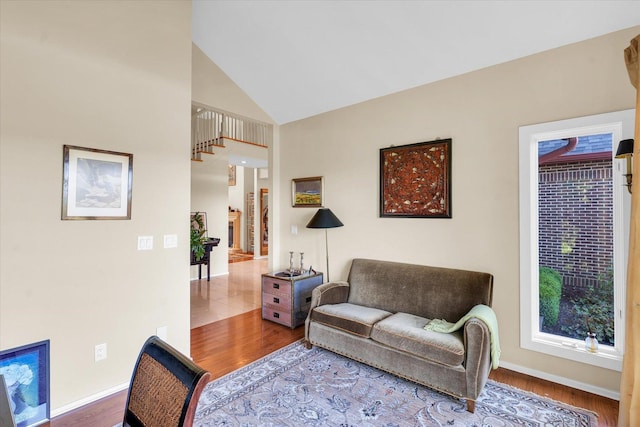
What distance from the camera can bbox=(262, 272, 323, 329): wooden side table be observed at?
3.64 meters

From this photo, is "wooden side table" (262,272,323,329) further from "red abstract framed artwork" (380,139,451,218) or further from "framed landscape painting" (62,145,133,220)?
"framed landscape painting" (62,145,133,220)

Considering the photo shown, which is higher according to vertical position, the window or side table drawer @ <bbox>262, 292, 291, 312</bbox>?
the window

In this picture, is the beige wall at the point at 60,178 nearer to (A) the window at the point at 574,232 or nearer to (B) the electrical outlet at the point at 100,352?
(B) the electrical outlet at the point at 100,352

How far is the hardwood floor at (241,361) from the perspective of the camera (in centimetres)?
209

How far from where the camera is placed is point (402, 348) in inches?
96.3

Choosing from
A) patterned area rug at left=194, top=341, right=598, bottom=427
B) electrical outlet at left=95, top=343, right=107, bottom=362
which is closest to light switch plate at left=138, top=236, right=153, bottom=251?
electrical outlet at left=95, top=343, right=107, bottom=362

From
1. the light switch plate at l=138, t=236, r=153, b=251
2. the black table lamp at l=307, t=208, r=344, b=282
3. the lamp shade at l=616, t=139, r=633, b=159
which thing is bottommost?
the light switch plate at l=138, t=236, r=153, b=251

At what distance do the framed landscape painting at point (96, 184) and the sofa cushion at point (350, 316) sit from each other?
1.93 m

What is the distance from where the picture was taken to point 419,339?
238 cm

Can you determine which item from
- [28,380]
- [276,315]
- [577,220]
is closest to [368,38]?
[577,220]

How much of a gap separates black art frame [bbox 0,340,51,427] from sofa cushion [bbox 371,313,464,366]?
93.2 inches

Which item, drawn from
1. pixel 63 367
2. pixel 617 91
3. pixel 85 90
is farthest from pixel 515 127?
pixel 63 367

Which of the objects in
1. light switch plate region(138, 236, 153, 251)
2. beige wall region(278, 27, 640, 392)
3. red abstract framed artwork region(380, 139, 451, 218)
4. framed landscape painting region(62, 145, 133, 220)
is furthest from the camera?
red abstract framed artwork region(380, 139, 451, 218)

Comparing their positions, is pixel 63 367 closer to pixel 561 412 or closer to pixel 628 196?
pixel 561 412
